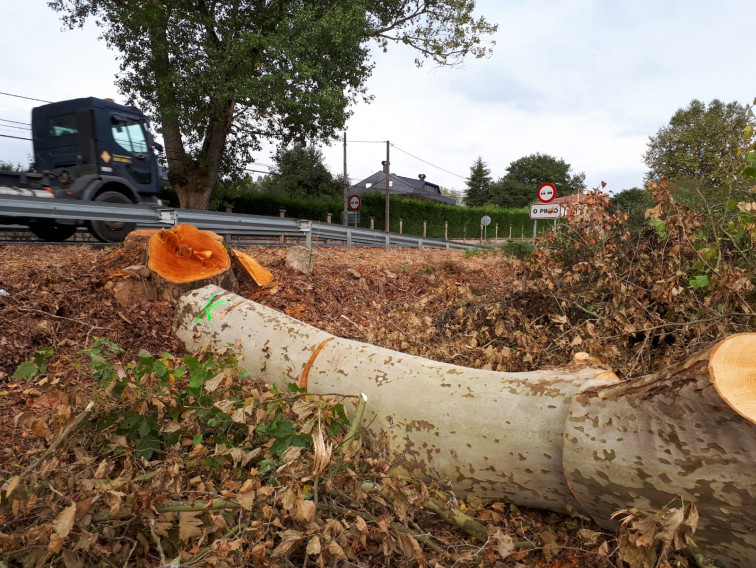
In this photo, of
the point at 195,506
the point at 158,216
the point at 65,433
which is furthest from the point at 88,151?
the point at 195,506

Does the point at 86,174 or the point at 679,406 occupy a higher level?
the point at 86,174

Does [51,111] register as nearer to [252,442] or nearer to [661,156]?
[252,442]

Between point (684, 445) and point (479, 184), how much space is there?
→ 7256 cm

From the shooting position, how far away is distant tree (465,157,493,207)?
7100 cm

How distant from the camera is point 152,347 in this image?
12.7 feet

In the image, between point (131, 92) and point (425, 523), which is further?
point (131, 92)

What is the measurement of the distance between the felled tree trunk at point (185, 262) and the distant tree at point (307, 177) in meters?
38.6

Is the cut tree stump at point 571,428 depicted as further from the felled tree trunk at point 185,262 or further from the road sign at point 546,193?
the road sign at point 546,193

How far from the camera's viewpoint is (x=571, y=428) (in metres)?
1.82

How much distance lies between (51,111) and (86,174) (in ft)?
6.20

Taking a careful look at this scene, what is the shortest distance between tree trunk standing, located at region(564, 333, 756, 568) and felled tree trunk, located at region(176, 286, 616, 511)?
0.50 ft

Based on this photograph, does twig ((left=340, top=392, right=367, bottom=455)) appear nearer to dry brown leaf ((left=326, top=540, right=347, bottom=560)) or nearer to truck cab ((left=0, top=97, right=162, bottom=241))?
dry brown leaf ((left=326, top=540, right=347, bottom=560))

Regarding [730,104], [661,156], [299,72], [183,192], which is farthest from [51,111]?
[730,104]

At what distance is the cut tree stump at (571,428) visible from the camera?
1.46 metres
